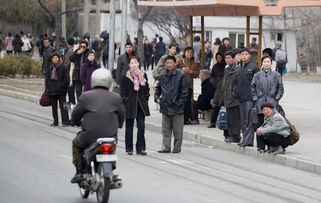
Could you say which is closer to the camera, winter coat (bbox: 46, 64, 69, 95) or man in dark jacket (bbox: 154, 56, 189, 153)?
man in dark jacket (bbox: 154, 56, 189, 153)

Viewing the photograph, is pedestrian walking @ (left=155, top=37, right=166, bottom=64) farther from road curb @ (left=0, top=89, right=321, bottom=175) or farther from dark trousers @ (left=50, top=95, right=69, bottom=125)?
dark trousers @ (left=50, top=95, right=69, bottom=125)

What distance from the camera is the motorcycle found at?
11500 mm

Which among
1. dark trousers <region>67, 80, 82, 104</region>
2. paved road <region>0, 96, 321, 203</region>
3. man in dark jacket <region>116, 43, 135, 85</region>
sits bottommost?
paved road <region>0, 96, 321, 203</region>

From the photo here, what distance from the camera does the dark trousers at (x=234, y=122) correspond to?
19.6m

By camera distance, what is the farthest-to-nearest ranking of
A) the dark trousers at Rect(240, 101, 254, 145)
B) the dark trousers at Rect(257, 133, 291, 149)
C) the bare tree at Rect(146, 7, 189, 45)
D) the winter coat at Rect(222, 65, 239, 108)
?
the bare tree at Rect(146, 7, 189, 45) → the winter coat at Rect(222, 65, 239, 108) → the dark trousers at Rect(240, 101, 254, 145) → the dark trousers at Rect(257, 133, 291, 149)

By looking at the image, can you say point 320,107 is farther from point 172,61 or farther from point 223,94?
point 172,61

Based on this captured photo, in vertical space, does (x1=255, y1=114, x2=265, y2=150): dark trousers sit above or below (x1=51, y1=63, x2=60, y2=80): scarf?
below

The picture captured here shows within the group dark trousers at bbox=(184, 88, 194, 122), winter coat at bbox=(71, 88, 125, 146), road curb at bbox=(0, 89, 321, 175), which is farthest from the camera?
dark trousers at bbox=(184, 88, 194, 122)

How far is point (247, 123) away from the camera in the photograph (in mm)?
18859

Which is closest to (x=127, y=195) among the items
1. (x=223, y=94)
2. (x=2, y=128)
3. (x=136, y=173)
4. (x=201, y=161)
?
(x=136, y=173)

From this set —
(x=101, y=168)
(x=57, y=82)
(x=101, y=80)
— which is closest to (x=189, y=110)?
(x=57, y=82)

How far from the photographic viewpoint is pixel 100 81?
40.5ft

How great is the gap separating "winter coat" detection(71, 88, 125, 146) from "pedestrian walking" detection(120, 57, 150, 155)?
521cm

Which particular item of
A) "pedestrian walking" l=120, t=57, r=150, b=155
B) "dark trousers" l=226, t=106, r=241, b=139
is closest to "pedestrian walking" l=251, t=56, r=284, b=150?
"dark trousers" l=226, t=106, r=241, b=139
